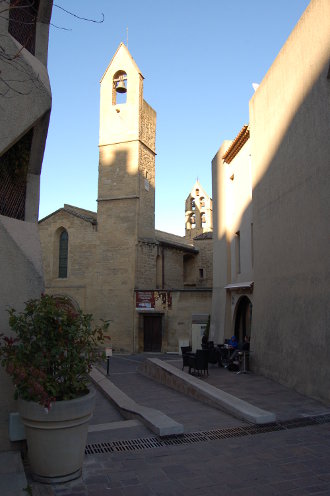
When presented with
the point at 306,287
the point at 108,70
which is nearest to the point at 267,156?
the point at 306,287

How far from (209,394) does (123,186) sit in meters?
20.3

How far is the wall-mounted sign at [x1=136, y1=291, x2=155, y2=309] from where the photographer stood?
80.5ft

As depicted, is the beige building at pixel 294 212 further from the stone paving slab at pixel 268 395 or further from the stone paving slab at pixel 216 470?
the stone paving slab at pixel 216 470

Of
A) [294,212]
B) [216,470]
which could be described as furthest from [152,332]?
[216,470]

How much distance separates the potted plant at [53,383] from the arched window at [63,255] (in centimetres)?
2375

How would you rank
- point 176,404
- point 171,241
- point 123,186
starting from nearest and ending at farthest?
1. point 176,404
2. point 123,186
3. point 171,241

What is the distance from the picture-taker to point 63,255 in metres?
27.9

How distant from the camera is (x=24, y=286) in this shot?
483cm

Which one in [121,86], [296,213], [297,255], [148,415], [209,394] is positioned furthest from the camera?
[121,86]

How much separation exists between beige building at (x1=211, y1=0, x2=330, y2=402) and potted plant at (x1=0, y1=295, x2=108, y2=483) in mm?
5626

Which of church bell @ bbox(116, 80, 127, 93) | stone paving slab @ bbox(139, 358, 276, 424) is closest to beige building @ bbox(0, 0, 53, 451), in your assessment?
stone paving slab @ bbox(139, 358, 276, 424)

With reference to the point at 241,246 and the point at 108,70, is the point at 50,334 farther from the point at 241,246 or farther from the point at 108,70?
the point at 108,70

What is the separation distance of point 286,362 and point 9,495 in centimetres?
783

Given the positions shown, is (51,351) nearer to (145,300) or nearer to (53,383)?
(53,383)
